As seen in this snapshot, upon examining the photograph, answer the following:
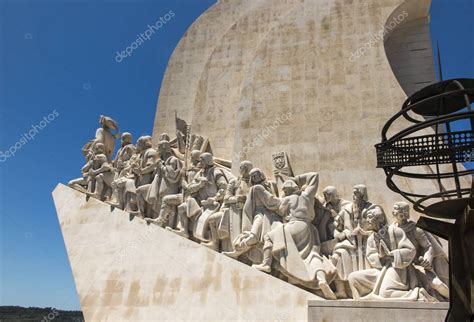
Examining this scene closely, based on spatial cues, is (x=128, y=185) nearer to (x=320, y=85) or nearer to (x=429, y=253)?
(x=320, y=85)

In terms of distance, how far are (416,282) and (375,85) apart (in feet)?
12.0

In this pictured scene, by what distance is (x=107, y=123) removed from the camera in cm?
1029

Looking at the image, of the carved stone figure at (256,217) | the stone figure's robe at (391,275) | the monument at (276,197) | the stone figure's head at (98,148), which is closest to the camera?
the stone figure's robe at (391,275)

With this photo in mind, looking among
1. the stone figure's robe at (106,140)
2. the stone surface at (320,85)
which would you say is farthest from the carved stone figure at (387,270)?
the stone figure's robe at (106,140)

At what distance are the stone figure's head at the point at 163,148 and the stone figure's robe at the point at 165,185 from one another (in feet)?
1.14

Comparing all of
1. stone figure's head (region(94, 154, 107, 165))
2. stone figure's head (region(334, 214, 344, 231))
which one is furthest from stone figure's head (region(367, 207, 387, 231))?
stone figure's head (region(94, 154, 107, 165))

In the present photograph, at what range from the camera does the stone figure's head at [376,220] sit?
6.39 meters

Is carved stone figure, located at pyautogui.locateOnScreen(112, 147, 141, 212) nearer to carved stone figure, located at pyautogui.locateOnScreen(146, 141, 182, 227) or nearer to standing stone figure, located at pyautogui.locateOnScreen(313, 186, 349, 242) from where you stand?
carved stone figure, located at pyautogui.locateOnScreen(146, 141, 182, 227)

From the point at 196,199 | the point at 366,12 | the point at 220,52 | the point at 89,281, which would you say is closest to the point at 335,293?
the point at 196,199

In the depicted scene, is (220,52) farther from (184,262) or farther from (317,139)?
(184,262)

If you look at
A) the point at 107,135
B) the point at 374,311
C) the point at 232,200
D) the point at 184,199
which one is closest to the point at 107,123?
the point at 107,135

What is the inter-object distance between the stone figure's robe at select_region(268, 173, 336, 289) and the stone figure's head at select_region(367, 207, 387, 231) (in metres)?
0.81

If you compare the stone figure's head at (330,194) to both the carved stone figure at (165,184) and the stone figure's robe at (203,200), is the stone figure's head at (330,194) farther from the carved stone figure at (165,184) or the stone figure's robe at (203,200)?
the carved stone figure at (165,184)

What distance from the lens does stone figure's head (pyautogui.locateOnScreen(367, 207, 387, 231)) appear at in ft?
21.0
